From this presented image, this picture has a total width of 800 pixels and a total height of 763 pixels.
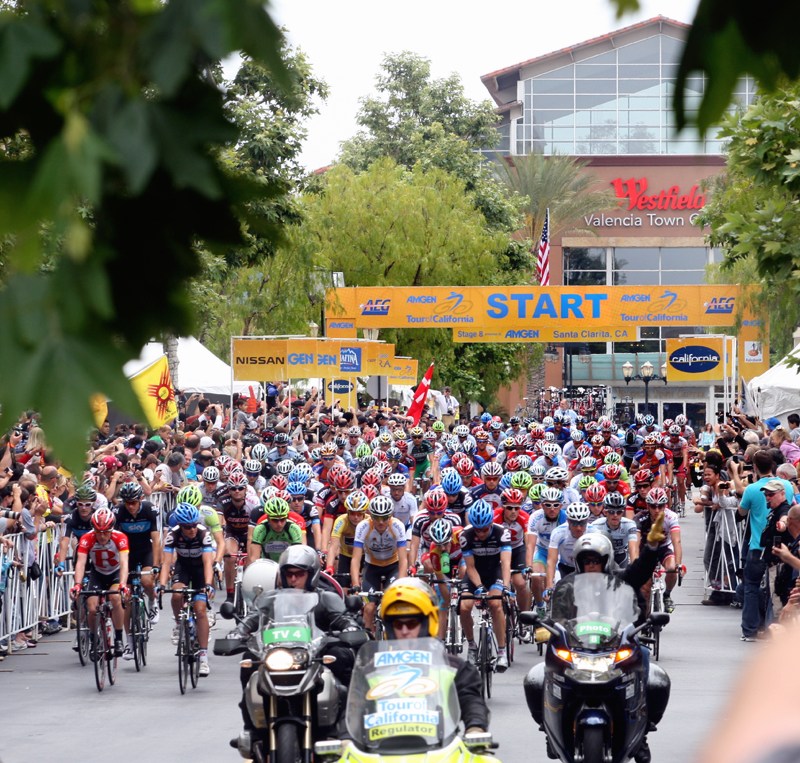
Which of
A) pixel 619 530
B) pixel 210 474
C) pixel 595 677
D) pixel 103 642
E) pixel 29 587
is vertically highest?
pixel 210 474

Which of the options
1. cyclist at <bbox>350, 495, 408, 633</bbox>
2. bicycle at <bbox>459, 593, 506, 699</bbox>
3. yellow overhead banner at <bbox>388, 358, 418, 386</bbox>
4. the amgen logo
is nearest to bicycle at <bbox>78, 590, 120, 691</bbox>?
cyclist at <bbox>350, 495, 408, 633</bbox>

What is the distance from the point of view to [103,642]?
14984 millimetres

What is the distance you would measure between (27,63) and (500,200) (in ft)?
193

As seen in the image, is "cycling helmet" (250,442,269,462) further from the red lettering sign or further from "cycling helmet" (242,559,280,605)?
the red lettering sign

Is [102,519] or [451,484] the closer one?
[102,519]

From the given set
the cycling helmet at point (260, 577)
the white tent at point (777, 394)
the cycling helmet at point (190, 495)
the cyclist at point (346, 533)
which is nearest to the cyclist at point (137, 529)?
the cycling helmet at point (190, 495)

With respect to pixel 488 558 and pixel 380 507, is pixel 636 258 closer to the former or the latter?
pixel 380 507

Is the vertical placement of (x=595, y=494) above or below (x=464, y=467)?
below

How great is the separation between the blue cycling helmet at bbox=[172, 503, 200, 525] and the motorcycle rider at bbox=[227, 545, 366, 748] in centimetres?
502

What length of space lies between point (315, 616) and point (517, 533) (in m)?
6.17

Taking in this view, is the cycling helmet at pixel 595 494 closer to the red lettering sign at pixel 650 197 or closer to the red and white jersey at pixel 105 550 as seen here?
the red and white jersey at pixel 105 550

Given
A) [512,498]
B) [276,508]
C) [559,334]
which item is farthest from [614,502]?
[559,334]

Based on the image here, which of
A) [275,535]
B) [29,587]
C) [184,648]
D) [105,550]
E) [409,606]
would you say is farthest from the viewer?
[29,587]

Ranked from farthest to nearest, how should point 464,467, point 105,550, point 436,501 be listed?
point 464,467 < point 105,550 < point 436,501
